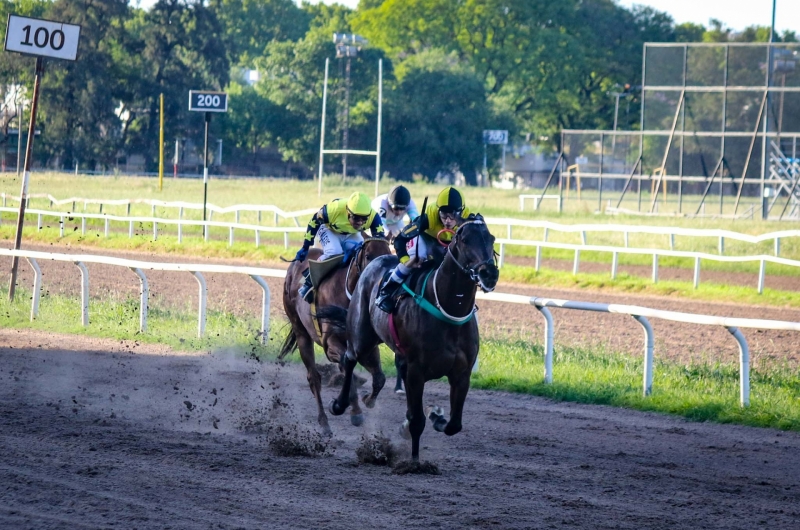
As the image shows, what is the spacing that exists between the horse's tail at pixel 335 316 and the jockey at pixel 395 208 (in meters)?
1.14

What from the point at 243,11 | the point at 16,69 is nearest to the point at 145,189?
the point at 16,69

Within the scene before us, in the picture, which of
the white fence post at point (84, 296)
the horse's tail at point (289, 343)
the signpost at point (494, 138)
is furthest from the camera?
the signpost at point (494, 138)

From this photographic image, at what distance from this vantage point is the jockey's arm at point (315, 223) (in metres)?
8.02

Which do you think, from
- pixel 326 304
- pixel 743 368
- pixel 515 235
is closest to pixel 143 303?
pixel 326 304

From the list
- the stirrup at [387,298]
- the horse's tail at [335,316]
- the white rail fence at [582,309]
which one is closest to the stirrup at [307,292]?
the horse's tail at [335,316]

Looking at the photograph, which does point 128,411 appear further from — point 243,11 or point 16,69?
point 243,11

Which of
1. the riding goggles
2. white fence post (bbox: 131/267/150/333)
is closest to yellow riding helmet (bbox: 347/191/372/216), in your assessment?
the riding goggles

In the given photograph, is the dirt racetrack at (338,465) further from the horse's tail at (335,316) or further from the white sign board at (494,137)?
the white sign board at (494,137)

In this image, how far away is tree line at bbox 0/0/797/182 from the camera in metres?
50.0

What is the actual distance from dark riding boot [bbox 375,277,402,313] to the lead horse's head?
69 cm

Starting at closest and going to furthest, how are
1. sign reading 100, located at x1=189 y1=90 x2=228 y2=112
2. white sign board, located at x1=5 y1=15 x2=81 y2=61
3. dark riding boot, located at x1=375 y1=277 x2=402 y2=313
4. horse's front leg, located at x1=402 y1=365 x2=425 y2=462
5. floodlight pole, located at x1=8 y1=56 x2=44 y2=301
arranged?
1. horse's front leg, located at x1=402 y1=365 x2=425 y2=462
2. dark riding boot, located at x1=375 y1=277 x2=402 y2=313
3. white sign board, located at x1=5 y1=15 x2=81 y2=61
4. floodlight pole, located at x1=8 y1=56 x2=44 y2=301
5. sign reading 100, located at x1=189 y1=90 x2=228 y2=112

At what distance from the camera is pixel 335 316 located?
7531mm

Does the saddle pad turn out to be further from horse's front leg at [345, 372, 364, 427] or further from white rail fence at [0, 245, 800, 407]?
white rail fence at [0, 245, 800, 407]

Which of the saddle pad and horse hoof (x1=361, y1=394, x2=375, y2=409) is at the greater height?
the saddle pad
